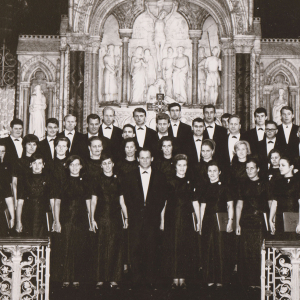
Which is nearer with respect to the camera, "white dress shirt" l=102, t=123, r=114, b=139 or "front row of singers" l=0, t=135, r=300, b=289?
"front row of singers" l=0, t=135, r=300, b=289

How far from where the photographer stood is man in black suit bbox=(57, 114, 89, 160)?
7375 mm

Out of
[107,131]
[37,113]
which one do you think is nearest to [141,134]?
[107,131]

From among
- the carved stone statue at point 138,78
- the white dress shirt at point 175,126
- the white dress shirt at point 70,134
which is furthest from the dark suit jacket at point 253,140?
the carved stone statue at point 138,78

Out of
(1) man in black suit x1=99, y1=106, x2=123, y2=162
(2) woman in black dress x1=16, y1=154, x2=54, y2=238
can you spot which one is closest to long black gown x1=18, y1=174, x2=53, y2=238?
(2) woman in black dress x1=16, y1=154, x2=54, y2=238

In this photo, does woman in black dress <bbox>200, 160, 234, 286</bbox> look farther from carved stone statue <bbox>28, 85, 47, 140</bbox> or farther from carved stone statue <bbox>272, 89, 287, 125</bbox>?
carved stone statue <bbox>28, 85, 47, 140</bbox>

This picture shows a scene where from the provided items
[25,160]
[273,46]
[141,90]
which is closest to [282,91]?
[273,46]

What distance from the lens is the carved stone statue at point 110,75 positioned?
1048 centimetres

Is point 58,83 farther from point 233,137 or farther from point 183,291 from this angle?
point 183,291

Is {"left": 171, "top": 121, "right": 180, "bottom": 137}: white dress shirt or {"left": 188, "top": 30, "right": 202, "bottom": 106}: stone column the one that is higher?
{"left": 188, "top": 30, "right": 202, "bottom": 106}: stone column

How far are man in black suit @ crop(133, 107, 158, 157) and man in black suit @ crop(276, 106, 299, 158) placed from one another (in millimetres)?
1514

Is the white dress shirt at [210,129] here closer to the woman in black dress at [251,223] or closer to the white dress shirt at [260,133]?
the white dress shirt at [260,133]

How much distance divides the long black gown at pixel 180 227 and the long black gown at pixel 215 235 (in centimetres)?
13

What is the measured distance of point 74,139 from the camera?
297 inches

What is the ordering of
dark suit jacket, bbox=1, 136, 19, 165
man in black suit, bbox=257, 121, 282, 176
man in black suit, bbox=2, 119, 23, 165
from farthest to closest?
man in black suit, bbox=257, 121, 282, 176, man in black suit, bbox=2, 119, 23, 165, dark suit jacket, bbox=1, 136, 19, 165
